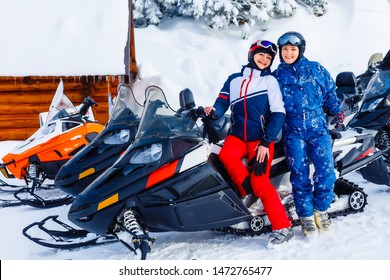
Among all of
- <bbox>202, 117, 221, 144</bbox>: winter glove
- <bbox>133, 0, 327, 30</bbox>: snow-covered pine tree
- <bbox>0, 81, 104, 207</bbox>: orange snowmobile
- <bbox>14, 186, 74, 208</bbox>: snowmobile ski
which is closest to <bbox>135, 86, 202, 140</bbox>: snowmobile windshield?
<bbox>202, 117, 221, 144</bbox>: winter glove

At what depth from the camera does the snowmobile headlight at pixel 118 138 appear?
4924 millimetres

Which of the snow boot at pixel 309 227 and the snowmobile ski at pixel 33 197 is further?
the snowmobile ski at pixel 33 197

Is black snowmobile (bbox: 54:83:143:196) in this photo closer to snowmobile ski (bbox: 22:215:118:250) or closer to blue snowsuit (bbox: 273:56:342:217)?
snowmobile ski (bbox: 22:215:118:250)

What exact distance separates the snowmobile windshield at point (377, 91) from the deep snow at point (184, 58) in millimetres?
819

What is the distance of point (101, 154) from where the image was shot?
4938mm

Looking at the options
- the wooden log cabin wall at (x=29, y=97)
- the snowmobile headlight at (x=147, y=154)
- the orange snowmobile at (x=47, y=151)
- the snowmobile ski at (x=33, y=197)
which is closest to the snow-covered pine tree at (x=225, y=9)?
the wooden log cabin wall at (x=29, y=97)

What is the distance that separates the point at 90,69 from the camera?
916 centimetres

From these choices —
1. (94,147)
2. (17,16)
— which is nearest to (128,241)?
(94,147)

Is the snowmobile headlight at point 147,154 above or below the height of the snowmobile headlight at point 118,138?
above

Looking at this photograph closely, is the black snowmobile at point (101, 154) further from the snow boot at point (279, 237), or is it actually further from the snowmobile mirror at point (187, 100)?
the snow boot at point (279, 237)

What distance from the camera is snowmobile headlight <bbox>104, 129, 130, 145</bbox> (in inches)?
194

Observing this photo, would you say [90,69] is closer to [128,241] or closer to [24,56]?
[24,56]

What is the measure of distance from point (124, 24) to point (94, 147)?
593cm

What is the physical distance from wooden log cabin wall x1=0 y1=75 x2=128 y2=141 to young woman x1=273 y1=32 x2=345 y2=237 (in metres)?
6.44
